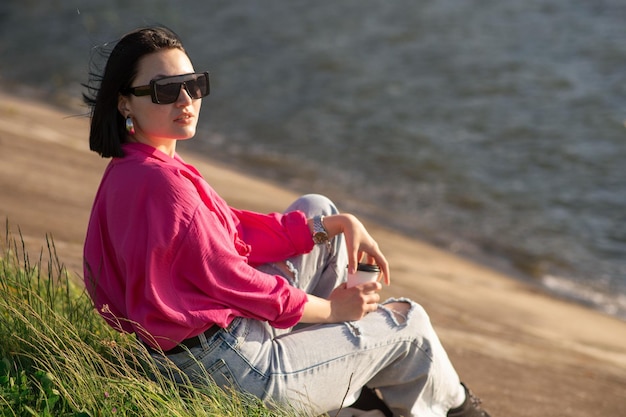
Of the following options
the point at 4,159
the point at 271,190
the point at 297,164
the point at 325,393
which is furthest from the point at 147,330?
the point at 297,164

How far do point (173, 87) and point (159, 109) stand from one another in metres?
0.08

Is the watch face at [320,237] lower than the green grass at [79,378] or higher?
higher

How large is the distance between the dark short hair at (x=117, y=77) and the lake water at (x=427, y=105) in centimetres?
514

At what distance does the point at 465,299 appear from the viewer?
20.5 ft

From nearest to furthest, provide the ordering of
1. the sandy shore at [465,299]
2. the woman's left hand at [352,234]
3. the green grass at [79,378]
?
the green grass at [79,378] → the woman's left hand at [352,234] → the sandy shore at [465,299]

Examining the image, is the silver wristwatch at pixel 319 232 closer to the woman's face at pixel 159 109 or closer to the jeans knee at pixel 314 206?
the jeans knee at pixel 314 206

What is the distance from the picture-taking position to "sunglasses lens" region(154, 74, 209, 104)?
117 inches

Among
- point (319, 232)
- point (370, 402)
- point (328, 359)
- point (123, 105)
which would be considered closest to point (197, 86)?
point (123, 105)

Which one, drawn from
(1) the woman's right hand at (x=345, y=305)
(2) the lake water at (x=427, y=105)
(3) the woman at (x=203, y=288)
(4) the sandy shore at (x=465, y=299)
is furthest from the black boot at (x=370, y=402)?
(2) the lake water at (x=427, y=105)

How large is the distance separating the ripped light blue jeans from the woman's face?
2.12 feet

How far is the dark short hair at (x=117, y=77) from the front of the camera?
2.98 meters

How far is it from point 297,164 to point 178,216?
6972mm

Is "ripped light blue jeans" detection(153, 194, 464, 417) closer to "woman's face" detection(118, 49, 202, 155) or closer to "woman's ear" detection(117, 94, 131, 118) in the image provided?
"woman's face" detection(118, 49, 202, 155)

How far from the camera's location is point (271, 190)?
8.51 metres
